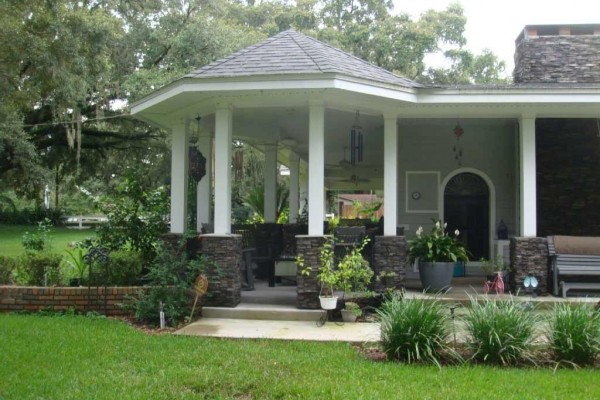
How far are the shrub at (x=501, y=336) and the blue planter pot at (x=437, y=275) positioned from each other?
2.78 meters

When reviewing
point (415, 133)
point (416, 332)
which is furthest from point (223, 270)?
point (415, 133)

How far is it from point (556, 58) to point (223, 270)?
26.5 feet

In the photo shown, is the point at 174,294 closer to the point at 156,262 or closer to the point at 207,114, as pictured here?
the point at 156,262

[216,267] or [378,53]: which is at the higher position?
[378,53]

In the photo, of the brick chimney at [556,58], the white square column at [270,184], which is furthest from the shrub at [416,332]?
the brick chimney at [556,58]

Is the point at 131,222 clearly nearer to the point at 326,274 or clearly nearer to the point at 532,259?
the point at 326,274

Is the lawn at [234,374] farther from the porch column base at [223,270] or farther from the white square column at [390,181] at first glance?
the white square column at [390,181]

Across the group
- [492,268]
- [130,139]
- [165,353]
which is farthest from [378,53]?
[165,353]

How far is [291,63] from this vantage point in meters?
7.58

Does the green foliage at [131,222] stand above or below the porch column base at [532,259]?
above

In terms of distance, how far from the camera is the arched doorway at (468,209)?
36.1 ft

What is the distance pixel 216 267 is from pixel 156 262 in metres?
0.98

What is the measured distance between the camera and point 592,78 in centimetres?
1055

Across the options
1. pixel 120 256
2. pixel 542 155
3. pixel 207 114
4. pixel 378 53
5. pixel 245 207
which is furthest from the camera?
pixel 378 53
